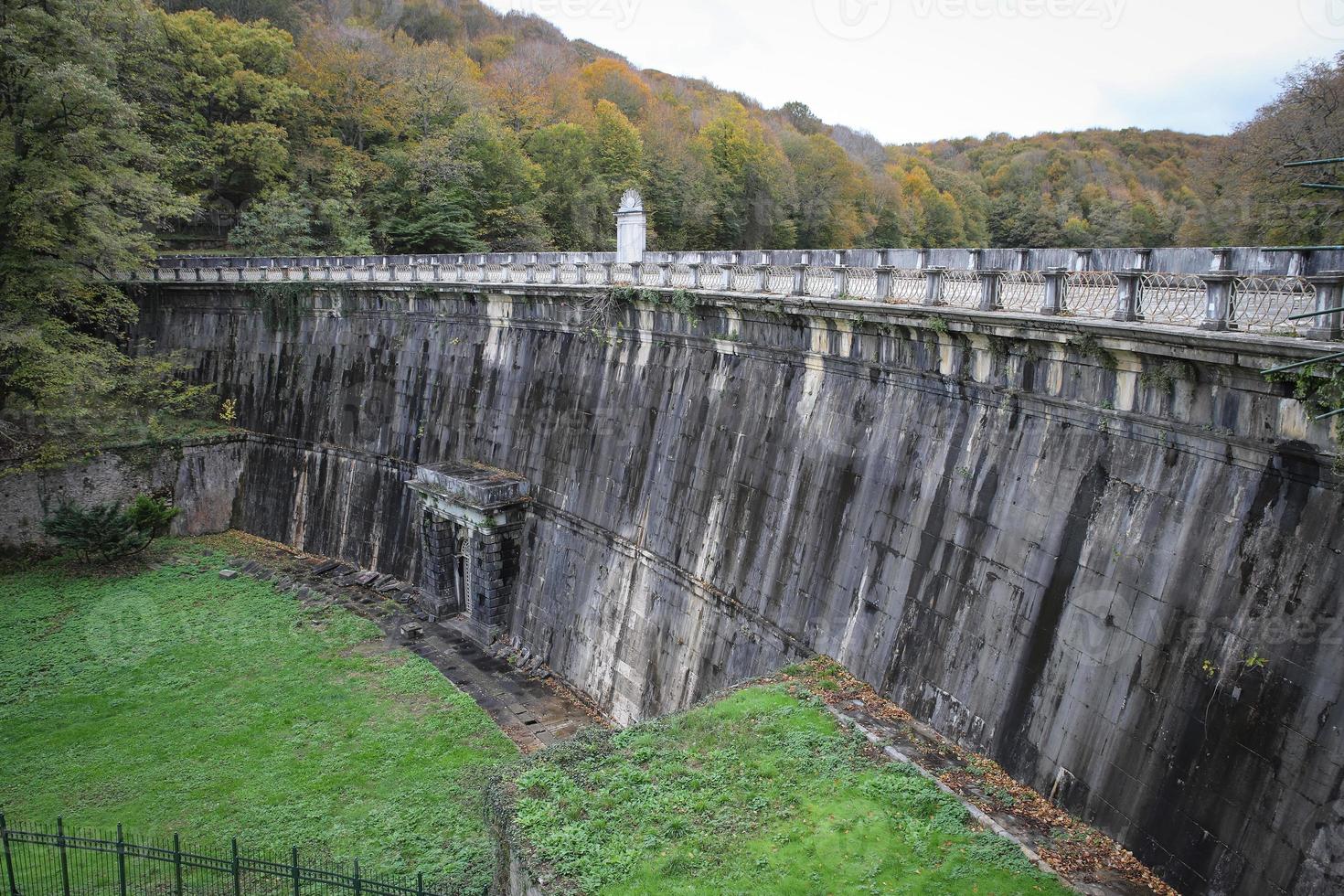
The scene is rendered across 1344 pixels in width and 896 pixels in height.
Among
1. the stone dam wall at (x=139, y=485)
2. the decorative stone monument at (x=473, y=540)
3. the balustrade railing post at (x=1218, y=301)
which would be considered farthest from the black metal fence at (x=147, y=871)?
the stone dam wall at (x=139, y=485)

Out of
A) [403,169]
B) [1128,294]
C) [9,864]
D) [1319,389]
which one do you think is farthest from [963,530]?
[403,169]

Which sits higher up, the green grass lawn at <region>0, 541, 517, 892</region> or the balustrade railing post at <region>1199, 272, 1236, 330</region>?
the balustrade railing post at <region>1199, 272, 1236, 330</region>

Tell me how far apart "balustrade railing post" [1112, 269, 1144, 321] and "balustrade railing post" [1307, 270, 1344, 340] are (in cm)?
187

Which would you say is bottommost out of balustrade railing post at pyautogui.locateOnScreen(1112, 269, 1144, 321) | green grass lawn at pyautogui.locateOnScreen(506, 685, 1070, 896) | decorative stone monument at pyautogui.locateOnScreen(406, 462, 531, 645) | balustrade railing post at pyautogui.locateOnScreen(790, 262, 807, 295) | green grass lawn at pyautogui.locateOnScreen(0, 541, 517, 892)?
green grass lawn at pyautogui.locateOnScreen(0, 541, 517, 892)

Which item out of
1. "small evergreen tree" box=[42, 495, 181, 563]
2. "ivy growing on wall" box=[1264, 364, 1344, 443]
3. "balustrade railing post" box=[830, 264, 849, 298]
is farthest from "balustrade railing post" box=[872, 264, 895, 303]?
"small evergreen tree" box=[42, 495, 181, 563]

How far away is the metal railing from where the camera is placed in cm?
890

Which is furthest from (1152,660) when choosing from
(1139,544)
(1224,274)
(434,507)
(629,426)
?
(434,507)

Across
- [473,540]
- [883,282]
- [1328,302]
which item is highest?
[1328,302]

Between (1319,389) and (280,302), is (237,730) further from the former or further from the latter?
(1319,389)

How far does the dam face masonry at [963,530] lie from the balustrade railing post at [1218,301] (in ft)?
0.79

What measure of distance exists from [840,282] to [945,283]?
2333 millimetres

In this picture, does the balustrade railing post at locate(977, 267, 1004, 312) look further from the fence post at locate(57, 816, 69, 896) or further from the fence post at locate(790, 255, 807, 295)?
the fence post at locate(57, 816, 69, 896)

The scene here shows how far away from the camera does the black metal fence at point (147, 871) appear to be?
1305 cm

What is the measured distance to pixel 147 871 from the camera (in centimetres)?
1403
